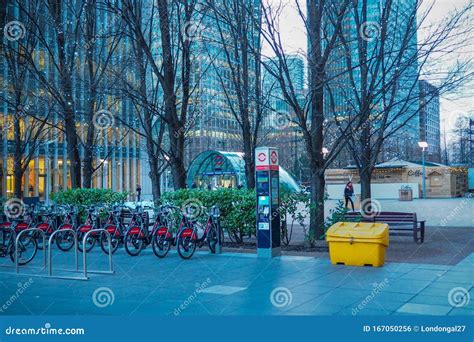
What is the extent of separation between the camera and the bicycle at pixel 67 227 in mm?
15027

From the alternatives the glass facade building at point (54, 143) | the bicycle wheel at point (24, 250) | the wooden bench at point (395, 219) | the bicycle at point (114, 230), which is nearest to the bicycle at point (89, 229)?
the bicycle at point (114, 230)

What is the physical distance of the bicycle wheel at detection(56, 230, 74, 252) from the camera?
49.6 feet

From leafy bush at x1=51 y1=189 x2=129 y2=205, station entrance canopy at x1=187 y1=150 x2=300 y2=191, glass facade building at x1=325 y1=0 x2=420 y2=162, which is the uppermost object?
glass facade building at x1=325 y1=0 x2=420 y2=162

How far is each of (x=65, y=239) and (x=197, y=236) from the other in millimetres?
4543

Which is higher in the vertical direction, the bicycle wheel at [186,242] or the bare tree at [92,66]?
the bare tree at [92,66]

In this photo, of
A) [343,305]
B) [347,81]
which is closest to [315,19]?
[347,81]

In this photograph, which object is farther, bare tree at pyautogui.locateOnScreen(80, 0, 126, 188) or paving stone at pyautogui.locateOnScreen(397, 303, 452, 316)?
bare tree at pyautogui.locateOnScreen(80, 0, 126, 188)

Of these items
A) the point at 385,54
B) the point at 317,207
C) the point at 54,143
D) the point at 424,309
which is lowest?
the point at 424,309

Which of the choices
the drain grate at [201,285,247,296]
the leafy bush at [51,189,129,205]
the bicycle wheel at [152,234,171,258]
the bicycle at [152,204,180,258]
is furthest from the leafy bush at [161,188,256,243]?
the drain grate at [201,285,247,296]

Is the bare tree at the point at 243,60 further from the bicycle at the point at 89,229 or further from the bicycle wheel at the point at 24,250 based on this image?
the bicycle wheel at the point at 24,250

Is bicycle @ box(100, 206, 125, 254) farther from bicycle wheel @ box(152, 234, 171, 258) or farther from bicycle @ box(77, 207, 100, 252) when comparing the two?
bicycle wheel @ box(152, 234, 171, 258)

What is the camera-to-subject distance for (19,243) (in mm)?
13062

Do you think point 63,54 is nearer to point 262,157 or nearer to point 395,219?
point 262,157

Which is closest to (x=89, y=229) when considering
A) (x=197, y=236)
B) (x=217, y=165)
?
(x=197, y=236)
